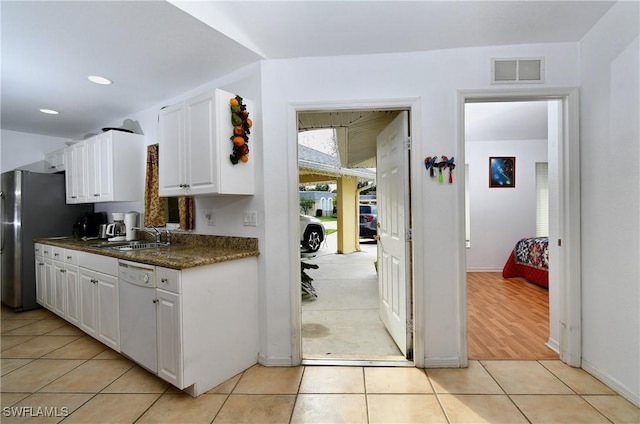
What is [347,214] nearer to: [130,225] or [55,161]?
[130,225]

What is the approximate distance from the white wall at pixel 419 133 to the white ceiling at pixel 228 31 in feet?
0.30

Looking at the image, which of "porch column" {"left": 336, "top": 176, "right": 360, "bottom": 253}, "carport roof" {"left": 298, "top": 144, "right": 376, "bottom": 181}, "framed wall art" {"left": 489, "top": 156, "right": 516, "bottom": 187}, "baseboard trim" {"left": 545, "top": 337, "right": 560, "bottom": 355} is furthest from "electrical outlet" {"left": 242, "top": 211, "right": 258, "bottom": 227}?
"porch column" {"left": 336, "top": 176, "right": 360, "bottom": 253}

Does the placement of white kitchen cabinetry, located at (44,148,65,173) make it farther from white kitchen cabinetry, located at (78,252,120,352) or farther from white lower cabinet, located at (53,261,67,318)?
white kitchen cabinetry, located at (78,252,120,352)

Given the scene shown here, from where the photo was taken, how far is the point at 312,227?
769cm

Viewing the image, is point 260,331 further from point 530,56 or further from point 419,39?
point 530,56

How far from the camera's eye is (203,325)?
6.09ft

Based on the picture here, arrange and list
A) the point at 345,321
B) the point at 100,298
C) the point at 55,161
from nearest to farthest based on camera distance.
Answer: the point at 100,298 < the point at 345,321 < the point at 55,161

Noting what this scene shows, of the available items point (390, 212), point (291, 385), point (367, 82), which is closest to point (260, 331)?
point (291, 385)

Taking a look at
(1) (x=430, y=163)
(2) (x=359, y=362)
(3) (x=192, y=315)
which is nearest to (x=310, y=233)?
(2) (x=359, y=362)

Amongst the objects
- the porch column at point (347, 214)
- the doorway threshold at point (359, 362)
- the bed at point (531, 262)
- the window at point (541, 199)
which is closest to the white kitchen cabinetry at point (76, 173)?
the doorway threshold at point (359, 362)

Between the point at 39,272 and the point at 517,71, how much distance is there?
528cm

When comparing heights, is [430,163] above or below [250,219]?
above

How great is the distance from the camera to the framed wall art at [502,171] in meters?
4.97

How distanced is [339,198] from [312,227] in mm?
1094
